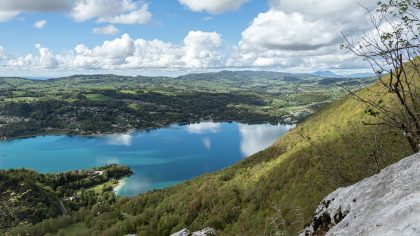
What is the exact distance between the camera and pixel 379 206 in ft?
25.7

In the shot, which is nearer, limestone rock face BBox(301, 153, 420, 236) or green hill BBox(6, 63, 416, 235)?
limestone rock face BBox(301, 153, 420, 236)

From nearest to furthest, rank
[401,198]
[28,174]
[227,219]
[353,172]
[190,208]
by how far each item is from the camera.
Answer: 1. [401,198]
2. [353,172]
3. [227,219]
4. [190,208]
5. [28,174]

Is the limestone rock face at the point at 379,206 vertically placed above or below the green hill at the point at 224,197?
above

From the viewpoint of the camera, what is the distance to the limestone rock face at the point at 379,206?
6.26 meters

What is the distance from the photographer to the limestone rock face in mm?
6258

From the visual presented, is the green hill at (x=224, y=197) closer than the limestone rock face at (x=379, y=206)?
No

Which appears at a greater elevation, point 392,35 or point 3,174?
point 392,35

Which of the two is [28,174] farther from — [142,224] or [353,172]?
[353,172]

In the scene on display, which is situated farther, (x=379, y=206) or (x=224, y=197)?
(x=224, y=197)

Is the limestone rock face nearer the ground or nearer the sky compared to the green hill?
nearer the sky

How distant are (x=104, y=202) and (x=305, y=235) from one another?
572ft

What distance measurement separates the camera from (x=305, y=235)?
11633 millimetres

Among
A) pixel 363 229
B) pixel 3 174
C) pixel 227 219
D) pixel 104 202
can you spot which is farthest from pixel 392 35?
pixel 3 174

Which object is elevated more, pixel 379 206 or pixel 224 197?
pixel 379 206
